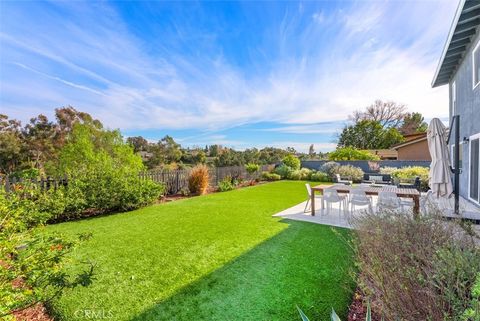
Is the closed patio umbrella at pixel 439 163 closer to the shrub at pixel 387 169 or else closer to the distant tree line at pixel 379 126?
the shrub at pixel 387 169

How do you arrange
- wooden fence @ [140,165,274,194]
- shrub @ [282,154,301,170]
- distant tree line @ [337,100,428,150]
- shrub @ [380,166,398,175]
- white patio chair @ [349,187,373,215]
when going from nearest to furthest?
white patio chair @ [349,187,373,215] < wooden fence @ [140,165,274,194] < shrub @ [380,166,398,175] < shrub @ [282,154,301,170] < distant tree line @ [337,100,428,150]

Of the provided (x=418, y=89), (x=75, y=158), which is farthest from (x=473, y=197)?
(x=75, y=158)

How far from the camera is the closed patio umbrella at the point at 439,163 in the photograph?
575 cm

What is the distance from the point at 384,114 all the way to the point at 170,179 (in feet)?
116

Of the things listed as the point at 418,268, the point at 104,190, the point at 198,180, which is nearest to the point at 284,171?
the point at 198,180

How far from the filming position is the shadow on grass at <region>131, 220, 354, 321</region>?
2617 mm

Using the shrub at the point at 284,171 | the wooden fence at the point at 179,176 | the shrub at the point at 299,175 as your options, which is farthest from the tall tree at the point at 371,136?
the wooden fence at the point at 179,176

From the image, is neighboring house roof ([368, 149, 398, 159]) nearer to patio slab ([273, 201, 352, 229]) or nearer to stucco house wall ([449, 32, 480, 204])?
stucco house wall ([449, 32, 480, 204])

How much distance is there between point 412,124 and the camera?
34781 millimetres

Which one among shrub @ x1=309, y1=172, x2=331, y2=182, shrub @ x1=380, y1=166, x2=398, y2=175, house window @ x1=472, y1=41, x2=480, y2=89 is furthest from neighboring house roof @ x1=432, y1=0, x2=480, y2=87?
shrub @ x1=309, y1=172, x2=331, y2=182

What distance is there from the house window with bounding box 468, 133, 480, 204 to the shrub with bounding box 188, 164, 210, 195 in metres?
10.1

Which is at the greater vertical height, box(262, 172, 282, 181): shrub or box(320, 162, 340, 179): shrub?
box(320, 162, 340, 179): shrub

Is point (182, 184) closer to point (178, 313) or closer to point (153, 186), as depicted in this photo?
point (153, 186)

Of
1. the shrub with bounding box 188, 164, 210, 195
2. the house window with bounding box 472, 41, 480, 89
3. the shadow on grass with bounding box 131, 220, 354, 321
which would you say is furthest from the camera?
the shrub with bounding box 188, 164, 210, 195
